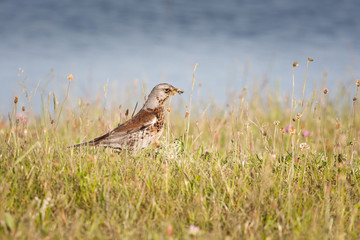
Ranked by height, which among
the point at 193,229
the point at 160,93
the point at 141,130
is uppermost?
the point at 160,93

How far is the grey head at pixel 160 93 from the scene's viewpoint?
17.7 ft

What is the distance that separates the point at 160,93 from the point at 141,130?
0.69 metres

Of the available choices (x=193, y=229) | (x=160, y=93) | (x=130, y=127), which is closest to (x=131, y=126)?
(x=130, y=127)

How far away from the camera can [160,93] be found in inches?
213

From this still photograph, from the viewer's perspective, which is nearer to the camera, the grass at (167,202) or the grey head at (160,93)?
the grass at (167,202)

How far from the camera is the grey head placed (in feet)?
17.7

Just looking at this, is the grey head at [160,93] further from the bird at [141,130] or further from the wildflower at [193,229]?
the wildflower at [193,229]

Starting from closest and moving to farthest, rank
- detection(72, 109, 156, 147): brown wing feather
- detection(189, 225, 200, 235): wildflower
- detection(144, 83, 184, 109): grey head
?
detection(189, 225, 200, 235): wildflower → detection(72, 109, 156, 147): brown wing feather → detection(144, 83, 184, 109): grey head

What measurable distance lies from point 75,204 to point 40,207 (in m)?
0.29

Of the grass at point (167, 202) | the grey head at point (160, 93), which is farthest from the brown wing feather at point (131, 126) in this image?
the grass at point (167, 202)

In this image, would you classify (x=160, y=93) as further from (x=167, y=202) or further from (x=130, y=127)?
(x=167, y=202)

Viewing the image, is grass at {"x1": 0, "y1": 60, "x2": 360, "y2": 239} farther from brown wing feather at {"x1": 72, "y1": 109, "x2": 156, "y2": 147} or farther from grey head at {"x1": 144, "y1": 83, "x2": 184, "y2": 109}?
grey head at {"x1": 144, "y1": 83, "x2": 184, "y2": 109}

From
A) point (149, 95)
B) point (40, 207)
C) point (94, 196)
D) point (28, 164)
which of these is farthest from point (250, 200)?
point (149, 95)

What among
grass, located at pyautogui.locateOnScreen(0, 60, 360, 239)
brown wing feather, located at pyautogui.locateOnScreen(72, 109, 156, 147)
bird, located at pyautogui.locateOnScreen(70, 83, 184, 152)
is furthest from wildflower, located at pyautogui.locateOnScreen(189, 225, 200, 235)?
brown wing feather, located at pyautogui.locateOnScreen(72, 109, 156, 147)
